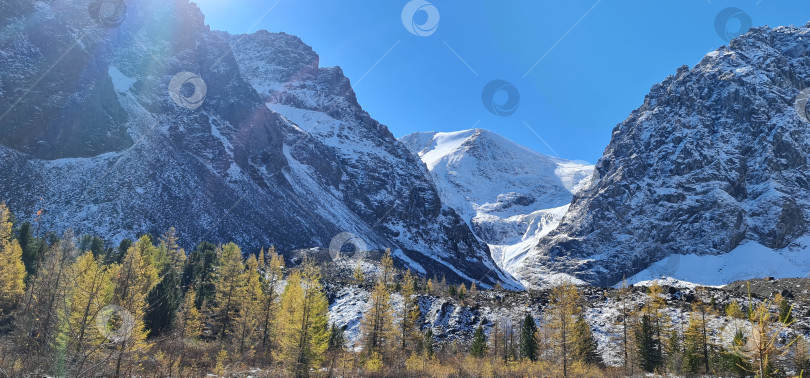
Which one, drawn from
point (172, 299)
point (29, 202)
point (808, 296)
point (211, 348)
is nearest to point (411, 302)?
point (211, 348)

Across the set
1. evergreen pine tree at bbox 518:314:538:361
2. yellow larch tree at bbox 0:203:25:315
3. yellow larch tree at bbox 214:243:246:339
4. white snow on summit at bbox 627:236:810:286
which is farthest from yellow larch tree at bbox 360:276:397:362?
white snow on summit at bbox 627:236:810:286

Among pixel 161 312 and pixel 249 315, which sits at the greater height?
pixel 249 315

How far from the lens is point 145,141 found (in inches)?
4412

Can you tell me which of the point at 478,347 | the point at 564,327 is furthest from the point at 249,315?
the point at 564,327

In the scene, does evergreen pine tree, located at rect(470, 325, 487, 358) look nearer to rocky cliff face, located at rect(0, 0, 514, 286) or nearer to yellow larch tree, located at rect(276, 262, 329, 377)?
yellow larch tree, located at rect(276, 262, 329, 377)

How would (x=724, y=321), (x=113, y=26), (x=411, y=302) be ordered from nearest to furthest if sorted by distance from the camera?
1. (x=724, y=321)
2. (x=411, y=302)
3. (x=113, y=26)

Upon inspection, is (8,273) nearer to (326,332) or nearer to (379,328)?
(326,332)

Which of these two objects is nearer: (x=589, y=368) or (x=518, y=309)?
(x=589, y=368)

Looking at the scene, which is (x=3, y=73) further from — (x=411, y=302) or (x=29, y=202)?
(x=411, y=302)

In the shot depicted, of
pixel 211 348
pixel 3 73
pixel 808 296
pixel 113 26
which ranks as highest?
pixel 113 26

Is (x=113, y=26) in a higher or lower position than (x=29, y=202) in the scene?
higher

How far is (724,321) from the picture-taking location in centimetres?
3875

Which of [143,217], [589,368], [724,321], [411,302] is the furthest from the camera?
[143,217]

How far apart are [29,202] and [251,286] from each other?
68.0 meters
